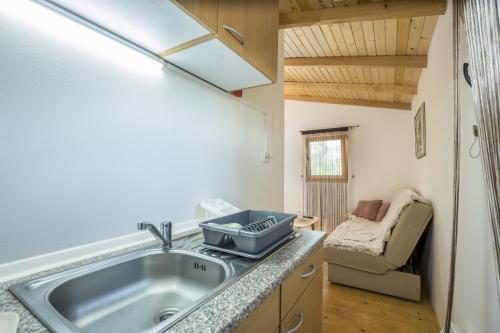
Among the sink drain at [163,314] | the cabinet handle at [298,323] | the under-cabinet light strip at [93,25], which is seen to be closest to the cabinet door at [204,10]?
the under-cabinet light strip at [93,25]

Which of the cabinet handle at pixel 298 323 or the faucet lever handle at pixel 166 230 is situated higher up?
the faucet lever handle at pixel 166 230

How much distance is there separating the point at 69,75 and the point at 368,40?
2459mm

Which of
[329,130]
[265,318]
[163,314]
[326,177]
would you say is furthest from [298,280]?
[329,130]

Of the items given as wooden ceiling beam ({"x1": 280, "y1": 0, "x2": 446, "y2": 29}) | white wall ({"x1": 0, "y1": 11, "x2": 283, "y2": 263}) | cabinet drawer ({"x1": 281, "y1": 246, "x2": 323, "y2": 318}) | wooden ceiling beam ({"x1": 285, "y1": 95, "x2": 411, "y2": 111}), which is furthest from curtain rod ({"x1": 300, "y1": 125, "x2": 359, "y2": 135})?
cabinet drawer ({"x1": 281, "y1": 246, "x2": 323, "y2": 318})

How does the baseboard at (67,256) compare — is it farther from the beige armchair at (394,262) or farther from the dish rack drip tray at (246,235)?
the beige armchair at (394,262)

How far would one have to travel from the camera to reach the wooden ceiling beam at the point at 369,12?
5.32ft

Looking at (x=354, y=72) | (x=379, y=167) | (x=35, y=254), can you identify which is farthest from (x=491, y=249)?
(x=379, y=167)

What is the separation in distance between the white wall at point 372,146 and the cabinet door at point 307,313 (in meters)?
3.33

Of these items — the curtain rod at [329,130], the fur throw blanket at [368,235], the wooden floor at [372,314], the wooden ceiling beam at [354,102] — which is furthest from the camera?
the curtain rod at [329,130]

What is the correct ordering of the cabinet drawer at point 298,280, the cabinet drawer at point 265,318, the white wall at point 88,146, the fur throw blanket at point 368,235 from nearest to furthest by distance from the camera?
the cabinet drawer at point 265,318 → the white wall at point 88,146 → the cabinet drawer at point 298,280 → the fur throw blanket at point 368,235

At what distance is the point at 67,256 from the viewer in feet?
2.66

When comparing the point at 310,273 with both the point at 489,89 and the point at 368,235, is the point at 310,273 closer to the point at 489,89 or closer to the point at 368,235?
the point at 489,89

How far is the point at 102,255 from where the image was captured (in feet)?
2.89

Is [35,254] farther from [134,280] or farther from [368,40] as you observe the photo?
[368,40]
